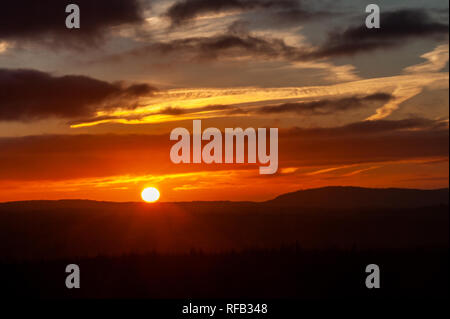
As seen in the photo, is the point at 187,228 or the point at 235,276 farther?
the point at 187,228

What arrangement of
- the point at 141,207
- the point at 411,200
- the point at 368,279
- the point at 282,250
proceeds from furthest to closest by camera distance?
the point at 411,200 → the point at 141,207 → the point at 282,250 → the point at 368,279

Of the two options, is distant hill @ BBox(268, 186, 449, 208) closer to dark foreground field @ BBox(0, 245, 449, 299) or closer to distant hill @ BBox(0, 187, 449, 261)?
distant hill @ BBox(0, 187, 449, 261)

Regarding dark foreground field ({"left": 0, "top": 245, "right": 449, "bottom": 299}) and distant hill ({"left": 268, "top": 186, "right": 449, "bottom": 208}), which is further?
distant hill ({"left": 268, "top": 186, "right": 449, "bottom": 208})

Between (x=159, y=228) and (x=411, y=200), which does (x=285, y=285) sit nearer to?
(x=159, y=228)

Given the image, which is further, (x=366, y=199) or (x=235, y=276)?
(x=366, y=199)

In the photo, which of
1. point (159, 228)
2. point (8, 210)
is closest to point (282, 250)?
point (159, 228)

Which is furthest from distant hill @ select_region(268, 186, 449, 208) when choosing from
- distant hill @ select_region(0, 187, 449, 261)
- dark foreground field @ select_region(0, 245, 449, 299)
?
dark foreground field @ select_region(0, 245, 449, 299)

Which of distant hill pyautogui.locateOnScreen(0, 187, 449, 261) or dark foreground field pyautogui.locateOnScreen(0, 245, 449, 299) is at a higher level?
distant hill pyautogui.locateOnScreen(0, 187, 449, 261)

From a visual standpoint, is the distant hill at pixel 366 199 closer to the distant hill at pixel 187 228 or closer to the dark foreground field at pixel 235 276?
the distant hill at pixel 187 228

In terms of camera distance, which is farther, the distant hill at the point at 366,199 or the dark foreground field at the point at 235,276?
the distant hill at the point at 366,199

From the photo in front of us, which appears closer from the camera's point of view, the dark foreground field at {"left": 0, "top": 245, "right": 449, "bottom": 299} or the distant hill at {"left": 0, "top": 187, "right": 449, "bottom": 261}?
the dark foreground field at {"left": 0, "top": 245, "right": 449, "bottom": 299}

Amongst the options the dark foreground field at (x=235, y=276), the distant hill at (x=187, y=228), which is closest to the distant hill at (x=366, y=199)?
the distant hill at (x=187, y=228)
